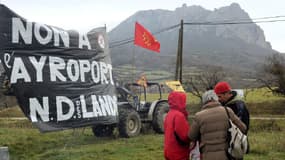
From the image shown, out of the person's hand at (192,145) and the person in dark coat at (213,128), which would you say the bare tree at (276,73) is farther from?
the person in dark coat at (213,128)

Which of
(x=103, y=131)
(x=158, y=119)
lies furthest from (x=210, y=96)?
(x=158, y=119)

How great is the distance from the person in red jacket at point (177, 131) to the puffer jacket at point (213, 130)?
0.30 m

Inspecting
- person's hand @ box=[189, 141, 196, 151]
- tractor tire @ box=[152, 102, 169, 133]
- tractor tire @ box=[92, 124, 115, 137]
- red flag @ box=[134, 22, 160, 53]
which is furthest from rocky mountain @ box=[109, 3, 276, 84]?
person's hand @ box=[189, 141, 196, 151]

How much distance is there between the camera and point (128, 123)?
1359cm

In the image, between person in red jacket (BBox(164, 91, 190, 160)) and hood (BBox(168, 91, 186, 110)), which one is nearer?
person in red jacket (BBox(164, 91, 190, 160))

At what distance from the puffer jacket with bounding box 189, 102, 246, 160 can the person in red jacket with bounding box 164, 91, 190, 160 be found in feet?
0.99

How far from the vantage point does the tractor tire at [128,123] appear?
13.3 metres

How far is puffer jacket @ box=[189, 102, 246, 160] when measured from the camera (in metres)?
4.83

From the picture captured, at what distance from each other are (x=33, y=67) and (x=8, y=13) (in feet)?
3.36

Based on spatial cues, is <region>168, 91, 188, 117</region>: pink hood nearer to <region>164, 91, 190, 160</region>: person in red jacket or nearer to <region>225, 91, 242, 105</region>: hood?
<region>164, 91, 190, 160</region>: person in red jacket

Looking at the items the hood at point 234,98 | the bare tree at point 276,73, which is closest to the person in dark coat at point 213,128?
the hood at point 234,98

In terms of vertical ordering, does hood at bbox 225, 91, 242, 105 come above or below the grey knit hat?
below

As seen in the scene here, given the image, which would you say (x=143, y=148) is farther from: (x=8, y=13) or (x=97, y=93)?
(x=8, y=13)

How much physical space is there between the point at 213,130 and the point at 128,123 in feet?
29.1
